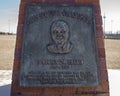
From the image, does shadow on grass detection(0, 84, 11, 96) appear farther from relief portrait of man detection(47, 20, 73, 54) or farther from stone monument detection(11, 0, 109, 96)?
relief portrait of man detection(47, 20, 73, 54)

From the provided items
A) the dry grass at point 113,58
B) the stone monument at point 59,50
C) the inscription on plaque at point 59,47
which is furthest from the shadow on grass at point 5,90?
the dry grass at point 113,58

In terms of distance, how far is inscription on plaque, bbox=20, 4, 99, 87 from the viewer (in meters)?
5.09

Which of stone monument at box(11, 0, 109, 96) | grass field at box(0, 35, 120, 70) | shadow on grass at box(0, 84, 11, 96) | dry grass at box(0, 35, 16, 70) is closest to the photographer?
stone monument at box(11, 0, 109, 96)

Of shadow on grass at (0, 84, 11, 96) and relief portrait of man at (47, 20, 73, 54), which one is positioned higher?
relief portrait of man at (47, 20, 73, 54)

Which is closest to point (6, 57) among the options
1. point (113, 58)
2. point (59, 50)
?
point (113, 58)

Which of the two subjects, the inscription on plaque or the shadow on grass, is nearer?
the inscription on plaque

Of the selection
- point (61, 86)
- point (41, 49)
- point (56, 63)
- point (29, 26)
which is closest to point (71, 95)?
point (61, 86)

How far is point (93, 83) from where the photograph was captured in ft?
16.7

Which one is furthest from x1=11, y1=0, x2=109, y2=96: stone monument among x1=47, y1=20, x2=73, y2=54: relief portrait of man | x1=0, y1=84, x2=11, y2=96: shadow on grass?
x1=0, y1=84, x2=11, y2=96: shadow on grass

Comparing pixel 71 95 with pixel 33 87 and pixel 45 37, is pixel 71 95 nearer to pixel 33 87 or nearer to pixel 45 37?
pixel 33 87

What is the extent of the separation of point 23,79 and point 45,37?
2.48 feet

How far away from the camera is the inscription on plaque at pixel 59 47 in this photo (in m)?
5.09

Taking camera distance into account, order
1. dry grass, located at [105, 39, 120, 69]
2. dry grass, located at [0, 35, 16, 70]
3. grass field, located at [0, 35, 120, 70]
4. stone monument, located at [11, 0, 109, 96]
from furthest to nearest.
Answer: dry grass, located at [105, 39, 120, 69], grass field, located at [0, 35, 120, 70], dry grass, located at [0, 35, 16, 70], stone monument, located at [11, 0, 109, 96]

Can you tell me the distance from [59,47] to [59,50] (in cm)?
5
